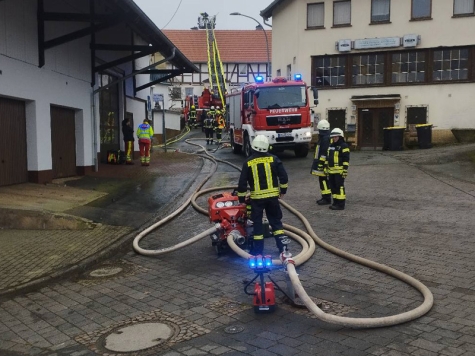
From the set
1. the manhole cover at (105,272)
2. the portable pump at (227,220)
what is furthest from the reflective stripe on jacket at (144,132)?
the manhole cover at (105,272)

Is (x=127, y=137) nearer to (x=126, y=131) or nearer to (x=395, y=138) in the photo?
(x=126, y=131)

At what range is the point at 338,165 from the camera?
1019cm

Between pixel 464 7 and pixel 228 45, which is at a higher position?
pixel 228 45

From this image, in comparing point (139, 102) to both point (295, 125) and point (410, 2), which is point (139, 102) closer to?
point (295, 125)

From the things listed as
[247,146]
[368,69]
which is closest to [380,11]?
[368,69]

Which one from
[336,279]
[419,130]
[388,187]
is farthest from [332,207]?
[419,130]

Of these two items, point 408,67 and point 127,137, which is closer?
point 127,137

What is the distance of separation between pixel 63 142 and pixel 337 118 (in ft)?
56.0

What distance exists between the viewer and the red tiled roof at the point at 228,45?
49906mm

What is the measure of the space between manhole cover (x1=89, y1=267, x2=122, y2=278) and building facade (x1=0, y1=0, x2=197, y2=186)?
520 centimetres

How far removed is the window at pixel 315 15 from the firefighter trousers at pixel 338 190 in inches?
761

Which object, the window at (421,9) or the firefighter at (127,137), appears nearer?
the firefighter at (127,137)

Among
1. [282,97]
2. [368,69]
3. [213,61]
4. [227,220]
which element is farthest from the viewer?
[213,61]

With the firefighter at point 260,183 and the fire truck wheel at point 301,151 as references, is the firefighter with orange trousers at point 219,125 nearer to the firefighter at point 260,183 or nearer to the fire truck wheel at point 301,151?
the fire truck wheel at point 301,151
